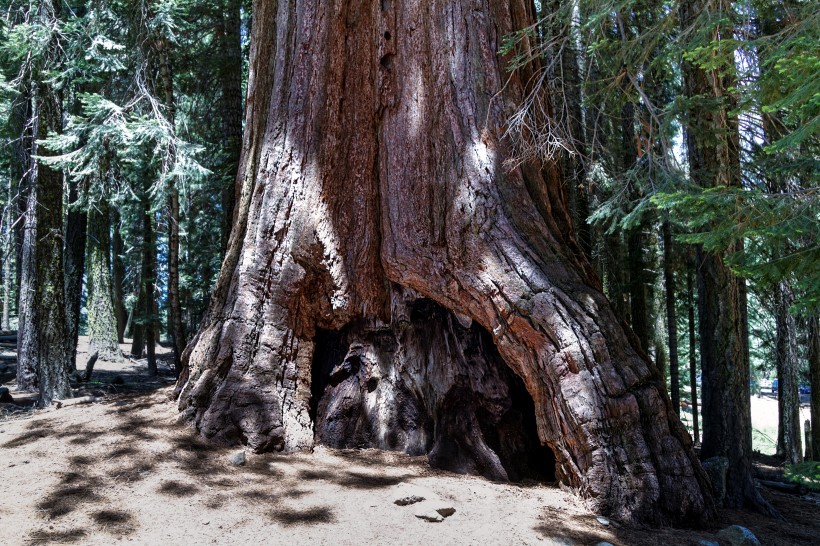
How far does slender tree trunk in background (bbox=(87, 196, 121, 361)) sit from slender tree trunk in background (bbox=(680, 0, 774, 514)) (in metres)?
13.1

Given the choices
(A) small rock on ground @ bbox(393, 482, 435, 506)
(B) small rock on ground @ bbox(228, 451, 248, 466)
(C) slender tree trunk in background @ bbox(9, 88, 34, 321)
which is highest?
(C) slender tree trunk in background @ bbox(9, 88, 34, 321)

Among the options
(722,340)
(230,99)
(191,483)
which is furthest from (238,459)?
(230,99)

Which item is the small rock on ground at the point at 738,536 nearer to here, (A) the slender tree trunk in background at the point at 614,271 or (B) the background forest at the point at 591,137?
A: (B) the background forest at the point at 591,137

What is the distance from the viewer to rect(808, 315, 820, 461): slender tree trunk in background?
10473 mm

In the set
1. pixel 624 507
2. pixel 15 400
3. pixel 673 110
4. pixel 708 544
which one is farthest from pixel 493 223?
pixel 15 400

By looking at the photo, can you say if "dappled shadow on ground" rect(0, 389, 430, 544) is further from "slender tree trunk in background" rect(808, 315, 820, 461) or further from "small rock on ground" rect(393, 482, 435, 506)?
"slender tree trunk in background" rect(808, 315, 820, 461)

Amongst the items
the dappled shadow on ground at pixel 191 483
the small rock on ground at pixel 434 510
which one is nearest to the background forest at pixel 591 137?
the dappled shadow on ground at pixel 191 483

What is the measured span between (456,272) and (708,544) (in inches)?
121

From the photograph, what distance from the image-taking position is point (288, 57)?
7070 millimetres

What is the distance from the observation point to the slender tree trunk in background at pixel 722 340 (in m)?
5.95

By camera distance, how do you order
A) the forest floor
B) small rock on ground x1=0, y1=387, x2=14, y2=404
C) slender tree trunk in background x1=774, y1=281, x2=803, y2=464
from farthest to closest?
slender tree trunk in background x1=774, y1=281, x2=803, y2=464
small rock on ground x1=0, y1=387, x2=14, y2=404
the forest floor

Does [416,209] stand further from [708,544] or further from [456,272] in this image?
[708,544]

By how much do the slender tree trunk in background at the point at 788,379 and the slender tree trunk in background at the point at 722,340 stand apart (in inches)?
187

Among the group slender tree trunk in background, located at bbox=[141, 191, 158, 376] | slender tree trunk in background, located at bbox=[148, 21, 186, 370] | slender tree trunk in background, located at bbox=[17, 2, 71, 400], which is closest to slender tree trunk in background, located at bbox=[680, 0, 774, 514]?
slender tree trunk in background, located at bbox=[148, 21, 186, 370]
